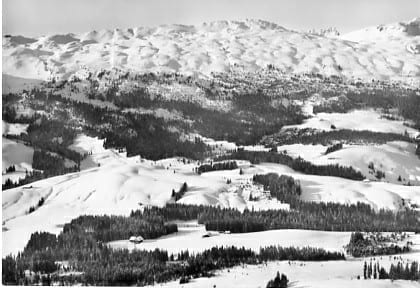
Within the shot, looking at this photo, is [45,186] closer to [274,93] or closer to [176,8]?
[176,8]

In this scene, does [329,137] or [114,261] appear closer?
[114,261]

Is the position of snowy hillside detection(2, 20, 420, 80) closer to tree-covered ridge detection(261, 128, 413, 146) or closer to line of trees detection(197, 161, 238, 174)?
tree-covered ridge detection(261, 128, 413, 146)

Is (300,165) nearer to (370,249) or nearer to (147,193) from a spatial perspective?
(147,193)

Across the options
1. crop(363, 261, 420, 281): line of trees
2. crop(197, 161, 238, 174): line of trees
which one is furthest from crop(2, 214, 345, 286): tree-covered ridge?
crop(197, 161, 238, 174): line of trees

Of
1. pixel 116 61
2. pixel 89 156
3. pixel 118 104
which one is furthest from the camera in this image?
pixel 116 61

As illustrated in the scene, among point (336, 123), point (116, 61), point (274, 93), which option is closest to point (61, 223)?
point (336, 123)

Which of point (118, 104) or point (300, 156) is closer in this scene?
point (300, 156)

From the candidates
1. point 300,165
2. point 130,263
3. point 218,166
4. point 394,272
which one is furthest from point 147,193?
point 394,272

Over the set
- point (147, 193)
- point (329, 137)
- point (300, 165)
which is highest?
point (329, 137)
